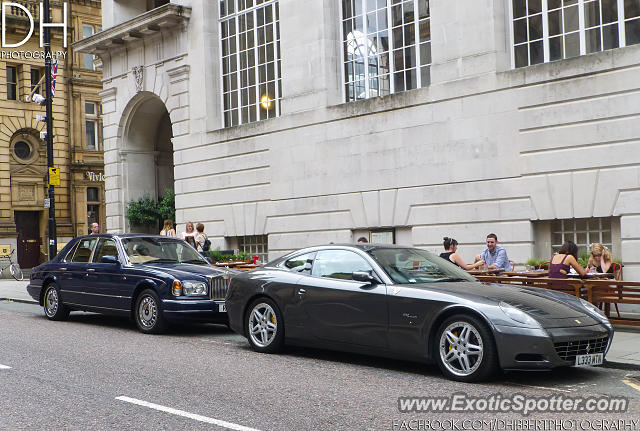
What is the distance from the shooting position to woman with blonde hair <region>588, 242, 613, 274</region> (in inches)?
495

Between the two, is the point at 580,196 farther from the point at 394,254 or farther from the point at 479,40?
the point at 394,254

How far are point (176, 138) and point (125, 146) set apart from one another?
3.61 m

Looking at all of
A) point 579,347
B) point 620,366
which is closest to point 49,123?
point 620,366

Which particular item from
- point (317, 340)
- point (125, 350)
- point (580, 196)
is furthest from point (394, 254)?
point (580, 196)

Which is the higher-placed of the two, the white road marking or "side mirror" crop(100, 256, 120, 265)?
"side mirror" crop(100, 256, 120, 265)

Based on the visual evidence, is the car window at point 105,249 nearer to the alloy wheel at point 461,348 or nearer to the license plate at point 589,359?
the alloy wheel at point 461,348

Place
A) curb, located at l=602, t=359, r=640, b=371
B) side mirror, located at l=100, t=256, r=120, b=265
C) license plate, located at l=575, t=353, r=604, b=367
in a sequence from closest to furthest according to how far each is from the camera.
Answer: license plate, located at l=575, t=353, r=604, b=367, curb, located at l=602, t=359, r=640, b=371, side mirror, located at l=100, t=256, r=120, b=265

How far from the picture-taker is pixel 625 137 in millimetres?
14086

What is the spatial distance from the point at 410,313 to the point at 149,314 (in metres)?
5.33

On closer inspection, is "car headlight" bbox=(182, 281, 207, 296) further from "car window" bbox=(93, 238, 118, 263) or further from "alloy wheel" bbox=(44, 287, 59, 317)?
A: "alloy wheel" bbox=(44, 287, 59, 317)

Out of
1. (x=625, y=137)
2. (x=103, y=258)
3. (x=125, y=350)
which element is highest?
(x=625, y=137)

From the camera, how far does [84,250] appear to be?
44.2 feet

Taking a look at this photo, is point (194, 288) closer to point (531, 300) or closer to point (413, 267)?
point (413, 267)

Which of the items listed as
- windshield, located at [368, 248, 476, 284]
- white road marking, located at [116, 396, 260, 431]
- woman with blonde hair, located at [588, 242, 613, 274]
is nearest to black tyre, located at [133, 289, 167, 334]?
windshield, located at [368, 248, 476, 284]
